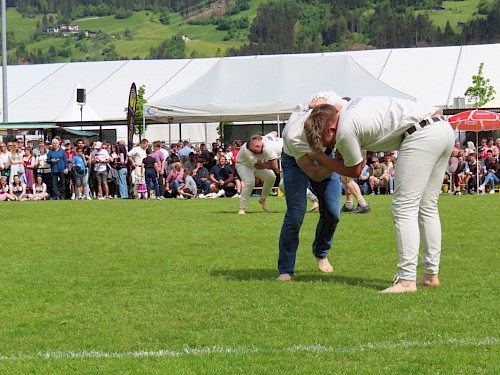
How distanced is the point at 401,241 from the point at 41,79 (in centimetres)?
5362

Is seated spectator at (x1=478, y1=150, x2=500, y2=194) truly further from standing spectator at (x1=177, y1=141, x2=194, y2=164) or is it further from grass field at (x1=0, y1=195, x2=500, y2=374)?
grass field at (x1=0, y1=195, x2=500, y2=374)

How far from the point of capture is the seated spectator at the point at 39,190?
30.8 metres

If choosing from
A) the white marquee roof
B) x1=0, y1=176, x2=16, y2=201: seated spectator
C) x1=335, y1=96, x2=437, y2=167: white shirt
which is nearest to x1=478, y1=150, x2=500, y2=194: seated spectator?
the white marquee roof

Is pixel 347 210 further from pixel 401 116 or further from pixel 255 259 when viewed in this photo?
pixel 401 116

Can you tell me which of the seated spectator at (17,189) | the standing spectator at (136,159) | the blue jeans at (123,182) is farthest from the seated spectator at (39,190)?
the standing spectator at (136,159)

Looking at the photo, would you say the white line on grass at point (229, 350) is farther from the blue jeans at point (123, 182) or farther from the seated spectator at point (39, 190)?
the blue jeans at point (123, 182)

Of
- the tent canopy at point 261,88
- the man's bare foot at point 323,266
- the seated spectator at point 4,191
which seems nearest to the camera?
the man's bare foot at point 323,266

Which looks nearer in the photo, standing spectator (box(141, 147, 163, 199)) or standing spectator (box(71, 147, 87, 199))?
standing spectator (box(141, 147, 163, 199))

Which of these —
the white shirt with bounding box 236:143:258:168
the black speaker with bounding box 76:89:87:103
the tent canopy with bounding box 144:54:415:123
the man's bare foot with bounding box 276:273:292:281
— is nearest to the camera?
the man's bare foot with bounding box 276:273:292:281

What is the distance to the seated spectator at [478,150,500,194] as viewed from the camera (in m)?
30.7

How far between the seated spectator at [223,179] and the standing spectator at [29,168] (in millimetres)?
5732

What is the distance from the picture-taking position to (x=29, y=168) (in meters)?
30.9

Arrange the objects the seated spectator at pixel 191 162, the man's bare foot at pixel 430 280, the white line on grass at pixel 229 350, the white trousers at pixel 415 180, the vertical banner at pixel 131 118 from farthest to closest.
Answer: the vertical banner at pixel 131 118 → the seated spectator at pixel 191 162 → the man's bare foot at pixel 430 280 → the white trousers at pixel 415 180 → the white line on grass at pixel 229 350

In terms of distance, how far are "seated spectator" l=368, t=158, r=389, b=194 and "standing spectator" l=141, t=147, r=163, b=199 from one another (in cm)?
664
